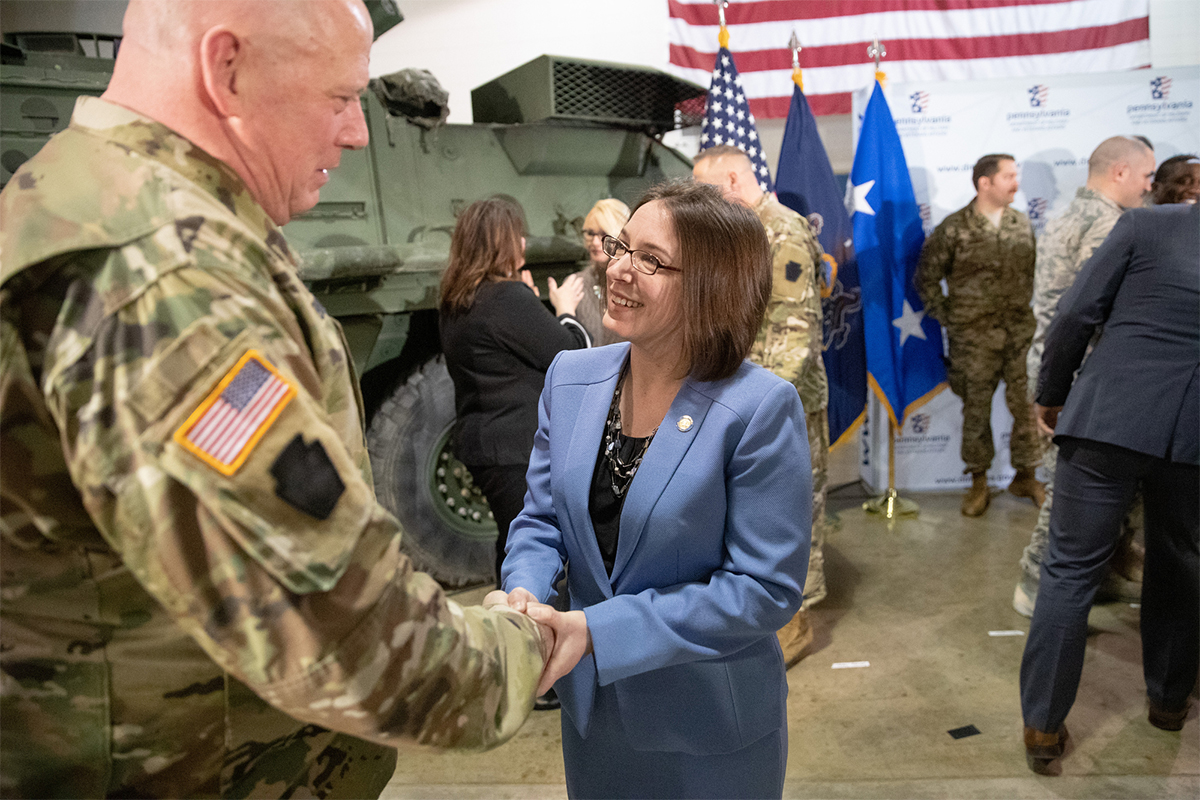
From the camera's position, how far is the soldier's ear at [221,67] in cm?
80

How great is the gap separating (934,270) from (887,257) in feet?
0.92

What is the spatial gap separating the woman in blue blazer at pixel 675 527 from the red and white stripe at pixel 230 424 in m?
0.56

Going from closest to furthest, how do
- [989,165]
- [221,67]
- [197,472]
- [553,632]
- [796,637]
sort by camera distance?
[197,472] → [221,67] → [553,632] → [796,637] → [989,165]

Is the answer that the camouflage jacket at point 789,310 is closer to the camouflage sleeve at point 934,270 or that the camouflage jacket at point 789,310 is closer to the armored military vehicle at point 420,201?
the armored military vehicle at point 420,201

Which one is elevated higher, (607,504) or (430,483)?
(607,504)

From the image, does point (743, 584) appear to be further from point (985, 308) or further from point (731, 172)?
point (985, 308)

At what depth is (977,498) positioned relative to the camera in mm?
4855

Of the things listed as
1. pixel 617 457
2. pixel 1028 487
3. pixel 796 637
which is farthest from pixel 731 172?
pixel 1028 487

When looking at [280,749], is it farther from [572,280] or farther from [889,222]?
[889,222]

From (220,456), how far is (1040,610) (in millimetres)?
2414

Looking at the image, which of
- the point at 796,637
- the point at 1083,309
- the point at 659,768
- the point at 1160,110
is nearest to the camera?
the point at 659,768

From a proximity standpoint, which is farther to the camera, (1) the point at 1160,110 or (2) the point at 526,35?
(2) the point at 526,35

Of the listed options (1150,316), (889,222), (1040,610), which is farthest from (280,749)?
(889,222)

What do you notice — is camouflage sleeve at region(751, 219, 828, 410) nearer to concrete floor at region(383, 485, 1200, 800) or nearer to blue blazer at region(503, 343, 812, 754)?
concrete floor at region(383, 485, 1200, 800)
